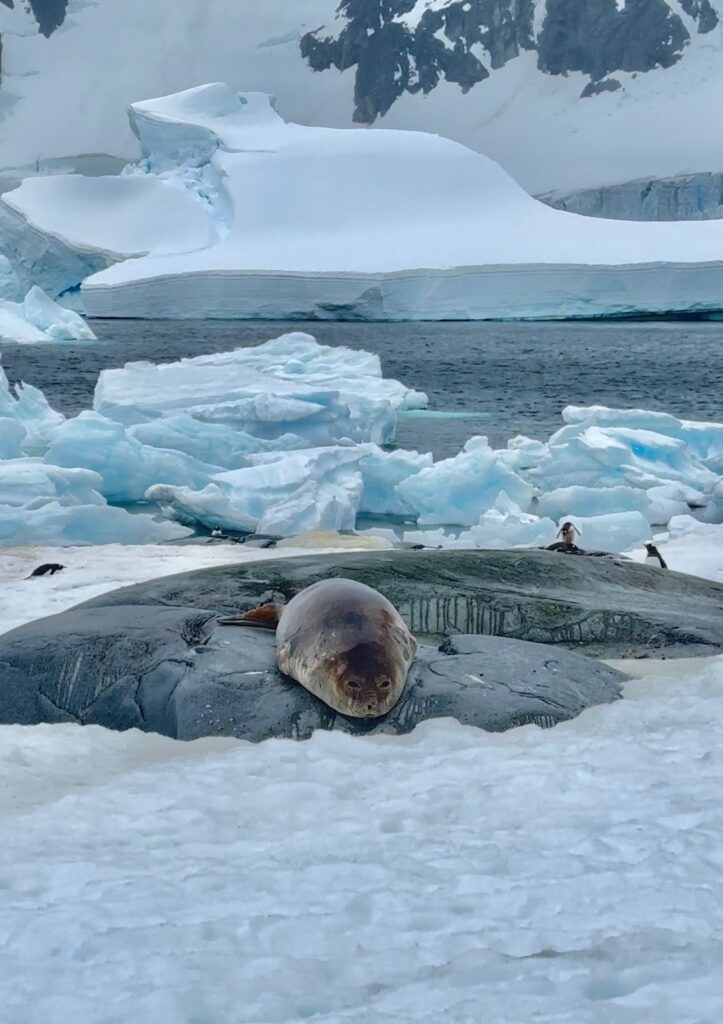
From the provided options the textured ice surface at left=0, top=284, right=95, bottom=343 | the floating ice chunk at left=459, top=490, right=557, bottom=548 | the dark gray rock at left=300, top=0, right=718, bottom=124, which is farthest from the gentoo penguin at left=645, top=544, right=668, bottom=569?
the dark gray rock at left=300, top=0, right=718, bottom=124

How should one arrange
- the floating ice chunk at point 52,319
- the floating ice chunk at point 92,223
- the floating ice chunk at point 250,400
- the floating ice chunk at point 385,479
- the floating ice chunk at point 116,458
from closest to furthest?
the floating ice chunk at point 116,458 → the floating ice chunk at point 385,479 → the floating ice chunk at point 250,400 → the floating ice chunk at point 52,319 → the floating ice chunk at point 92,223

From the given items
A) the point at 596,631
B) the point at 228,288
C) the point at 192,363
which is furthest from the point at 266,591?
the point at 228,288

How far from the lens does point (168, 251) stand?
36562mm

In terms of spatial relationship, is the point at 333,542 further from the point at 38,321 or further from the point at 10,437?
the point at 38,321

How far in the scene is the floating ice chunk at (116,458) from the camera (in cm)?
1017

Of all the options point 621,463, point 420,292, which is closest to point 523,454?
point 621,463

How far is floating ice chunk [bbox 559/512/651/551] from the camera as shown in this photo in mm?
8273

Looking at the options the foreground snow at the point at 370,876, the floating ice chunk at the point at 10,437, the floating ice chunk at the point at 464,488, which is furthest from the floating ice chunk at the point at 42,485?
the foreground snow at the point at 370,876

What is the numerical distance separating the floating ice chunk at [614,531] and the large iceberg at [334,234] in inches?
1003

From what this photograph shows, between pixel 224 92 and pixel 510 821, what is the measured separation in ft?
134

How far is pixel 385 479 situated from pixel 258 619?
7.07 meters

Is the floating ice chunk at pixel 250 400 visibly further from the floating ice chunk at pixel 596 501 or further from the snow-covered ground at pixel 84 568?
the snow-covered ground at pixel 84 568

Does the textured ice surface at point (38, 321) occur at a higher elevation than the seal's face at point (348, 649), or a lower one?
lower

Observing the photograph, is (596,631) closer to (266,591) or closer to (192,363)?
(266,591)
